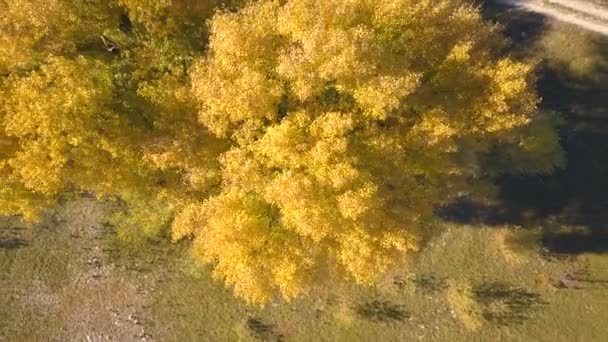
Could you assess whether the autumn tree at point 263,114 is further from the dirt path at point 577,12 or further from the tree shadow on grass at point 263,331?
the dirt path at point 577,12

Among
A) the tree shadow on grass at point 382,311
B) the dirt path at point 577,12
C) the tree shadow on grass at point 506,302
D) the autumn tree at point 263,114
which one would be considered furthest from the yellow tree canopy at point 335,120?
the dirt path at point 577,12

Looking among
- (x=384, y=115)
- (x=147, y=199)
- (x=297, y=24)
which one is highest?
(x=297, y=24)

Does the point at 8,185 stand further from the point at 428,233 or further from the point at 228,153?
the point at 428,233

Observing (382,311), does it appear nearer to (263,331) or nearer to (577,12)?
(263,331)

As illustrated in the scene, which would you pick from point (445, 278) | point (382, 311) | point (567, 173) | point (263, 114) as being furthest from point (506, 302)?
point (263, 114)

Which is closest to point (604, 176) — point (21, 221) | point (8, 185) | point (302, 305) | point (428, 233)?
point (428, 233)

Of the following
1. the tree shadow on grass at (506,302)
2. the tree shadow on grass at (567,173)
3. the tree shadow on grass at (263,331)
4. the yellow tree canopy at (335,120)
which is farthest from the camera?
the tree shadow on grass at (567,173)
